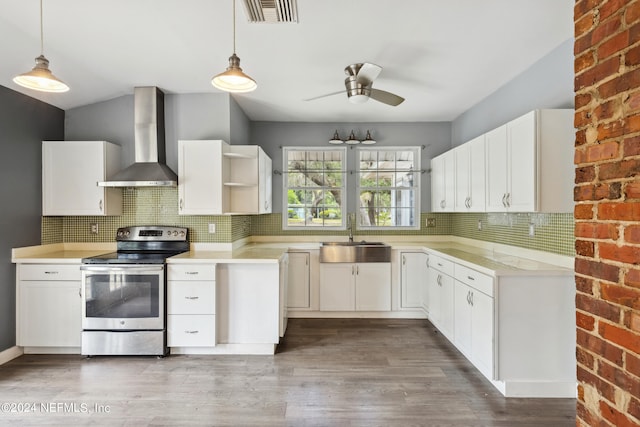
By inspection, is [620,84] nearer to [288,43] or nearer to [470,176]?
[288,43]

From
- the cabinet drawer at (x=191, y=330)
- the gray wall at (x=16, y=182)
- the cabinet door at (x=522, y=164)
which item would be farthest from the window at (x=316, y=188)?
the gray wall at (x=16, y=182)

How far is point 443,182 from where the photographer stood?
13.4ft

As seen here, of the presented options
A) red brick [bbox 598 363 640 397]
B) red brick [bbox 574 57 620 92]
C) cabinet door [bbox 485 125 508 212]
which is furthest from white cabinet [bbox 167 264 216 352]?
red brick [bbox 574 57 620 92]

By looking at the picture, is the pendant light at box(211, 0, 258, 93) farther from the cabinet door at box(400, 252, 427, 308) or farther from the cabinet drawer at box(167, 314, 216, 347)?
the cabinet door at box(400, 252, 427, 308)

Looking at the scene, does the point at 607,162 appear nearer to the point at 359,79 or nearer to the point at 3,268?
the point at 359,79

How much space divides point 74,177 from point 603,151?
4104 millimetres

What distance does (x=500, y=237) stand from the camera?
3.44 m

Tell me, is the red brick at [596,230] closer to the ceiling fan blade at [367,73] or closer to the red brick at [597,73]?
the red brick at [597,73]

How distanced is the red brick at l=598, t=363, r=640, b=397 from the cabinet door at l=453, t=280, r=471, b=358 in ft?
5.95

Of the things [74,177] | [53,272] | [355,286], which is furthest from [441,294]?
[74,177]

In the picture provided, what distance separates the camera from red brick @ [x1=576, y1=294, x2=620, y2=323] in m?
1.00

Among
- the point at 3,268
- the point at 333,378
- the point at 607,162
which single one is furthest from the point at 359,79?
the point at 3,268

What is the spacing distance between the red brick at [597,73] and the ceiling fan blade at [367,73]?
1.57 m

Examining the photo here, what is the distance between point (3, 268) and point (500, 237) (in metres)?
4.77
